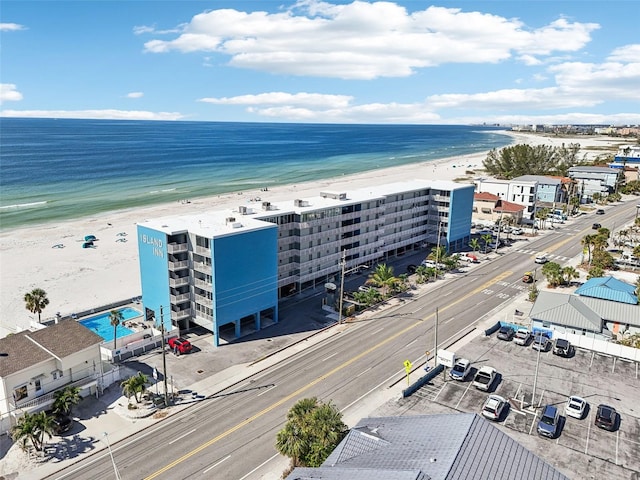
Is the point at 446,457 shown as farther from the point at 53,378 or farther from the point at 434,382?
the point at 53,378

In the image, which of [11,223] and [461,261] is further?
[11,223]

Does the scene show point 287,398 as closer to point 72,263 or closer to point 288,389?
point 288,389

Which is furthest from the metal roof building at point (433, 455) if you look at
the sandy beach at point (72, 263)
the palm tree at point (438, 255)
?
the palm tree at point (438, 255)

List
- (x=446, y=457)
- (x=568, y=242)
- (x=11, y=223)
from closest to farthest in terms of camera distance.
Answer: (x=446, y=457) < (x=568, y=242) < (x=11, y=223)

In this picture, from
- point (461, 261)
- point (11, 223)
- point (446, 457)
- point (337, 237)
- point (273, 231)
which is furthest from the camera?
point (11, 223)

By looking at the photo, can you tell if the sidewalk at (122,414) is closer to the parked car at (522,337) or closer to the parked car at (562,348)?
the parked car at (522,337)

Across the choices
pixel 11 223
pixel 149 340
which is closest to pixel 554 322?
pixel 149 340
